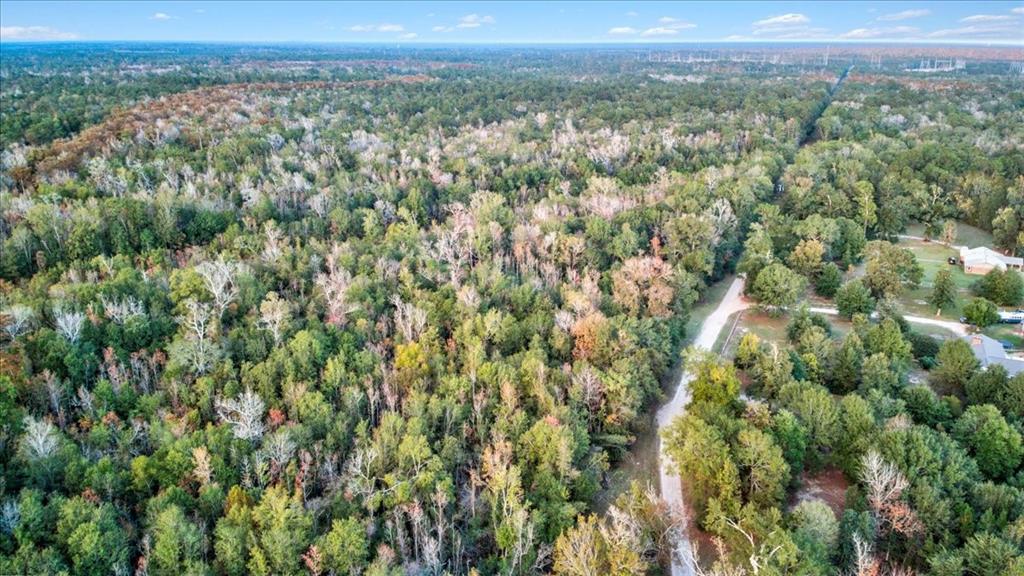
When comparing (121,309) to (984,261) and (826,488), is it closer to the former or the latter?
(826,488)

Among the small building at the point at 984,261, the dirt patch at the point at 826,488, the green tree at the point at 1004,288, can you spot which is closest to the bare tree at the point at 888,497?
the dirt patch at the point at 826,488

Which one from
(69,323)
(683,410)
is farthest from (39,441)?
(683,410)

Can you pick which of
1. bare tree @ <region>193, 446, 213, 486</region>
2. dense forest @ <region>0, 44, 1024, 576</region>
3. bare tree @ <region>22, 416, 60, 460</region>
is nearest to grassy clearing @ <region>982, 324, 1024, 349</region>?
dense forest @ <region>0, 44, 1024, 576</region>

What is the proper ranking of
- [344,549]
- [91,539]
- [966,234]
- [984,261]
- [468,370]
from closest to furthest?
[91,539]
[344,549]
[468,370]
[984,261]
[966,234]

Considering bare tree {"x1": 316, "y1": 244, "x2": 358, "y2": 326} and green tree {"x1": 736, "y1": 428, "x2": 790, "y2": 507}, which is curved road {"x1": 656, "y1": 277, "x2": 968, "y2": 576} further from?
bare tree {"x1": 316, "y1": 244, "x2": 358, "y2": 326}

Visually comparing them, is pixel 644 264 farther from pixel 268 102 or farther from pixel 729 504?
pixel 268 102

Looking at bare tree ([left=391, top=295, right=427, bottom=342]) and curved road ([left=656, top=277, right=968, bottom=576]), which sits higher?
bare tree ([left=391, top=295, right=427, bottom=342])
